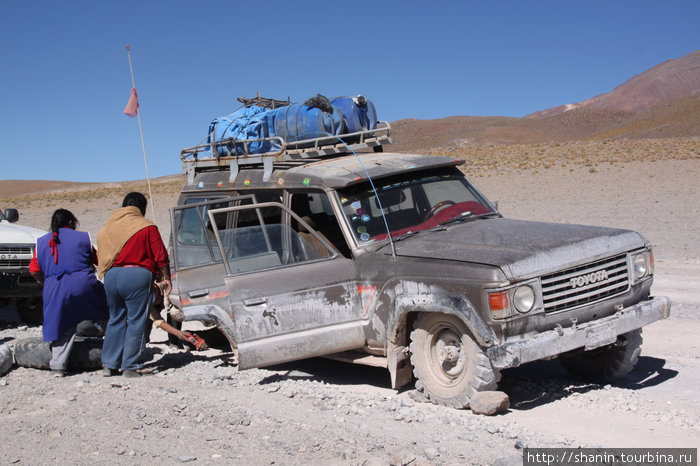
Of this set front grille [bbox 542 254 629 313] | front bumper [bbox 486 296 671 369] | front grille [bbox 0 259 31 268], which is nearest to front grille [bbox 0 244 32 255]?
front grille [bbox 0 259 31 268]

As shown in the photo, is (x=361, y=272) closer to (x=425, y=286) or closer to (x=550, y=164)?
(x=425, y=286)

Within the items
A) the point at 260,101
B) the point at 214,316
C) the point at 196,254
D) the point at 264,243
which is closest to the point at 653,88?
the point at 260,101

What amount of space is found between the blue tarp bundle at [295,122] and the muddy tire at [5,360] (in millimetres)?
3226

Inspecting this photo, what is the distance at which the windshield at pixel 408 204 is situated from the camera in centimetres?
601

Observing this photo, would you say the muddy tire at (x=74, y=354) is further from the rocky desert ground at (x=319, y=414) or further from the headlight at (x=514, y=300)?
the headlight at (x=514, y=300)

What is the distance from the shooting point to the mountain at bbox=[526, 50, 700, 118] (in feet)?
544

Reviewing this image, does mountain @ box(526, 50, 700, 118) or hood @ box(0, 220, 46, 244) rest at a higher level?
mountain @ box(526, 50, 700, 118)

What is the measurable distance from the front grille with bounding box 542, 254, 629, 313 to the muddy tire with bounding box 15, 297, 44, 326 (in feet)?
26.9

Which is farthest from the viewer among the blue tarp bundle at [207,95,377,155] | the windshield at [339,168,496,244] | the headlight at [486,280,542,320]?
the blue tarp bundle at [207,95,377,155]

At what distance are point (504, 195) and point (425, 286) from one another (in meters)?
25.8

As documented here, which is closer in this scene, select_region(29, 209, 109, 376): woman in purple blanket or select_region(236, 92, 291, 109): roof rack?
select_region(29, 209, 109, 376): woman in purple blanket

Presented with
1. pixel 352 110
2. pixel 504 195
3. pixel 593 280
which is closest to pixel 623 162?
pixel 504 195

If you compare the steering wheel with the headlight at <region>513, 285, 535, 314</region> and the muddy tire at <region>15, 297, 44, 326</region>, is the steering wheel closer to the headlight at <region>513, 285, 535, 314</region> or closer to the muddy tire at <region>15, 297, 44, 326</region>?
the headlight at <region>513, 285, 535, 314</region>

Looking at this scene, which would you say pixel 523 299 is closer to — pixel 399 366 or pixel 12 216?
pixel 399 366
